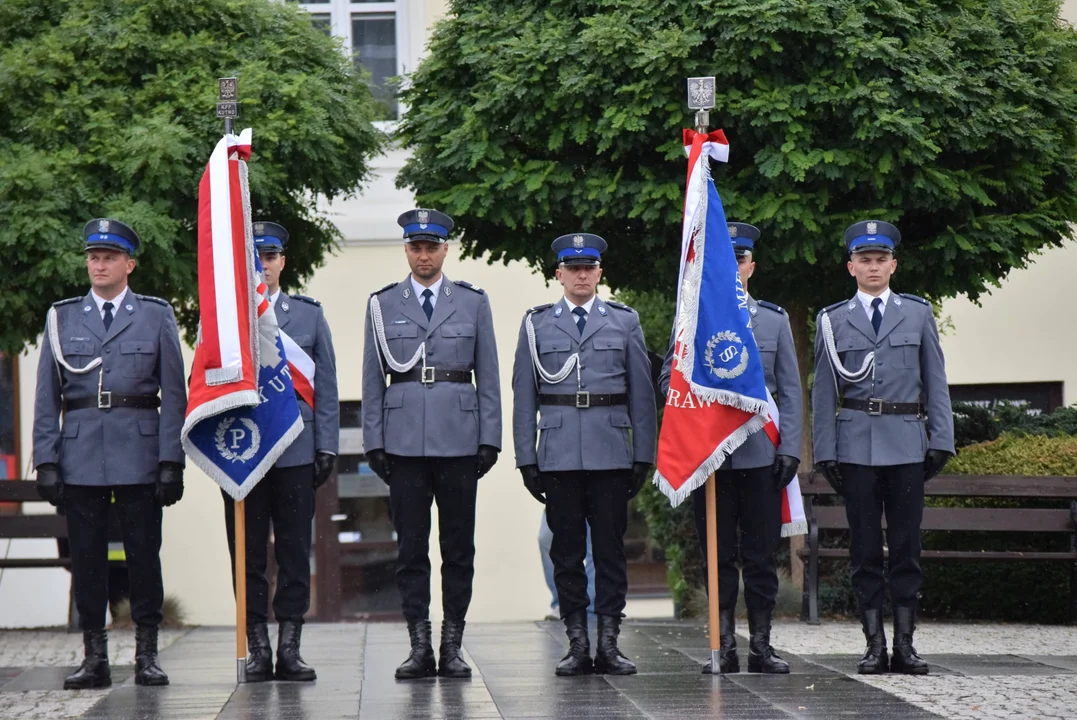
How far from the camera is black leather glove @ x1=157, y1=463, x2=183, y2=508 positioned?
7117mm

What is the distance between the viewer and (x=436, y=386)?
23.5 feet

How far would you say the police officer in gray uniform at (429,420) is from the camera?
7.10 meters

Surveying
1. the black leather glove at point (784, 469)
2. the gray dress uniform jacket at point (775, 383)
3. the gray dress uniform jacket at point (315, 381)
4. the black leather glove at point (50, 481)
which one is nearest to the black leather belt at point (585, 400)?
the gray dress uniform jacket at point (775, 383)

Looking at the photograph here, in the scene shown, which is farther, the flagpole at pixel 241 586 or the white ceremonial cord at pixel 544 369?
the white ceremonial cord at pixel 544 369

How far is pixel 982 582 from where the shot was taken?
1047cm

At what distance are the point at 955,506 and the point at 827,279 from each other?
5.78 ft

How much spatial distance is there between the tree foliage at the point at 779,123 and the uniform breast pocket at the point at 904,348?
2.06 metres

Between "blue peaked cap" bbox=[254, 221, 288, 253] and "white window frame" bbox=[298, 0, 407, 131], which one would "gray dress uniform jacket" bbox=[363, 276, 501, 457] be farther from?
"white window frame" bbox=[298, 0, 407, 131]

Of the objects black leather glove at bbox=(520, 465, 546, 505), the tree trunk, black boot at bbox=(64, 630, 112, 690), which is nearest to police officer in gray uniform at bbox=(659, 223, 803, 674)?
black leather glove at bbox=(520, 465, 546, 505)

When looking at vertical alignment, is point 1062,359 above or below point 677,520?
above

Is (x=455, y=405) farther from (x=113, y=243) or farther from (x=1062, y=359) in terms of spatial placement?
(x=1062, y=359)

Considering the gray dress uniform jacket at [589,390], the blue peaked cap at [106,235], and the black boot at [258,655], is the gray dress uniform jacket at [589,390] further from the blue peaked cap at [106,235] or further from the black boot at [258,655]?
the blue peaked cap at [106,235]

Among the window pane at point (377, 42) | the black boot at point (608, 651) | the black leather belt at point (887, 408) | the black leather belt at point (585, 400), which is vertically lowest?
the black boot at point (608, 651)

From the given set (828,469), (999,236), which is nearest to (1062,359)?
(999,236)
